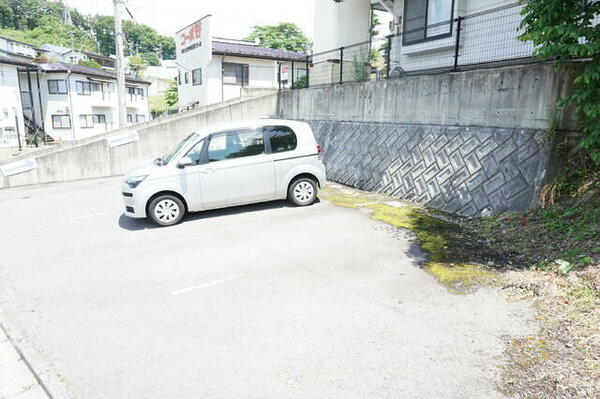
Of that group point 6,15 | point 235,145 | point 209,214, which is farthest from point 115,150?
point 6,15

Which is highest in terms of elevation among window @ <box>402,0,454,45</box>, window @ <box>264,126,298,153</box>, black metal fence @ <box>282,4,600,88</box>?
window @ <box>402,0,454,45</box>

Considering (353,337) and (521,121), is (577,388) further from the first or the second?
(521,121)

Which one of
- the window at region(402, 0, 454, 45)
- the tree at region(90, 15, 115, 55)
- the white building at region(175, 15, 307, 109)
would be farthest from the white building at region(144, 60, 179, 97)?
the window at region(402, 0, 454, 45)

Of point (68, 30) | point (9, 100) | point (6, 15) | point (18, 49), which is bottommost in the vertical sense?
point (9, 100)

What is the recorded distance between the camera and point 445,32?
10625mm

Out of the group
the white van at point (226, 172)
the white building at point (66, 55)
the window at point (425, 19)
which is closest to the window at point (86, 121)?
the white building at point (66, 55)

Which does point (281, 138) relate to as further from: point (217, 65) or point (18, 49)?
point (18, 49)

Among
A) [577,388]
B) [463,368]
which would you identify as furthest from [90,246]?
[577,388]

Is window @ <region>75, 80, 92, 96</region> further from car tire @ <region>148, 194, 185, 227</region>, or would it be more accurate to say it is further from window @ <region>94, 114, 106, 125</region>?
car tire @ <region>148, 194, 185, 227</region>

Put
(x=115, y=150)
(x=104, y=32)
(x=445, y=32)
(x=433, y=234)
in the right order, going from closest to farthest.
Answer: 1. (x=433, y=234)
2. (x=445, y=32)
3. (x=115, y=150)
4. (x=104, y=32)

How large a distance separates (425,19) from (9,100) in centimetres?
2895

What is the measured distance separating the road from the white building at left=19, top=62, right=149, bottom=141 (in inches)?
1241

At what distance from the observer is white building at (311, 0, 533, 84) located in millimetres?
8797

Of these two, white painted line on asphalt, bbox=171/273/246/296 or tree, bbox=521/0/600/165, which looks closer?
white painted line on asphalt, bbox=171/273/246/296
